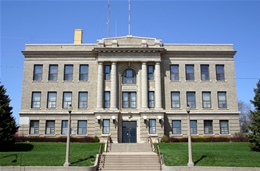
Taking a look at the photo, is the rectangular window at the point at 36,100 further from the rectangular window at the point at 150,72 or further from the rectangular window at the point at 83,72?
the rectangular window at the point at 150,72

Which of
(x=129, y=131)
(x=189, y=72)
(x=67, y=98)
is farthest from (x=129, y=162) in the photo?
(x=189, y=72)

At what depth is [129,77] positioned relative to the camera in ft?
141

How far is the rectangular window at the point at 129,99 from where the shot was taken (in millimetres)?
42031

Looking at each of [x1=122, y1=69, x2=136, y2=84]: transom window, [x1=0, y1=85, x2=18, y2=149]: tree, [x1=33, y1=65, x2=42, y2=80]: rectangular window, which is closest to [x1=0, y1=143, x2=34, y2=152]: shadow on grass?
[x1=0, y1=85, x2=18, y2=149]: tree

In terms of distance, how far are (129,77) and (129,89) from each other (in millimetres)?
1793

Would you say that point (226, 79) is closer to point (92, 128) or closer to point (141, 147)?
point (141, 147)

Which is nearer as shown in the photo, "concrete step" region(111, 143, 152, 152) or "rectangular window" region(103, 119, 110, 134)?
"concrete step" region(111, 143, 152, 152)

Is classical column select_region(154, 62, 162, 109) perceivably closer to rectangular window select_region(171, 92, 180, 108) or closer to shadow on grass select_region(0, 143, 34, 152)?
rectangular window select_region(171, 92, 180, 108)

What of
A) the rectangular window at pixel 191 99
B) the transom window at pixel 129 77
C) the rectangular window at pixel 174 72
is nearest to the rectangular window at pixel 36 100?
the transom window at pixel 129 77

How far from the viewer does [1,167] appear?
23.7 metres

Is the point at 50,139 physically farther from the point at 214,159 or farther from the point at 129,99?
the point at 214,159

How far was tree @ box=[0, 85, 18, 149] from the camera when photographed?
31469 millimetres

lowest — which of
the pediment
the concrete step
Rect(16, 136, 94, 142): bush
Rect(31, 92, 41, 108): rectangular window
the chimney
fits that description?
the concrete step

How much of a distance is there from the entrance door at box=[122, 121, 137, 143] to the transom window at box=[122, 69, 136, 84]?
18.8ft
